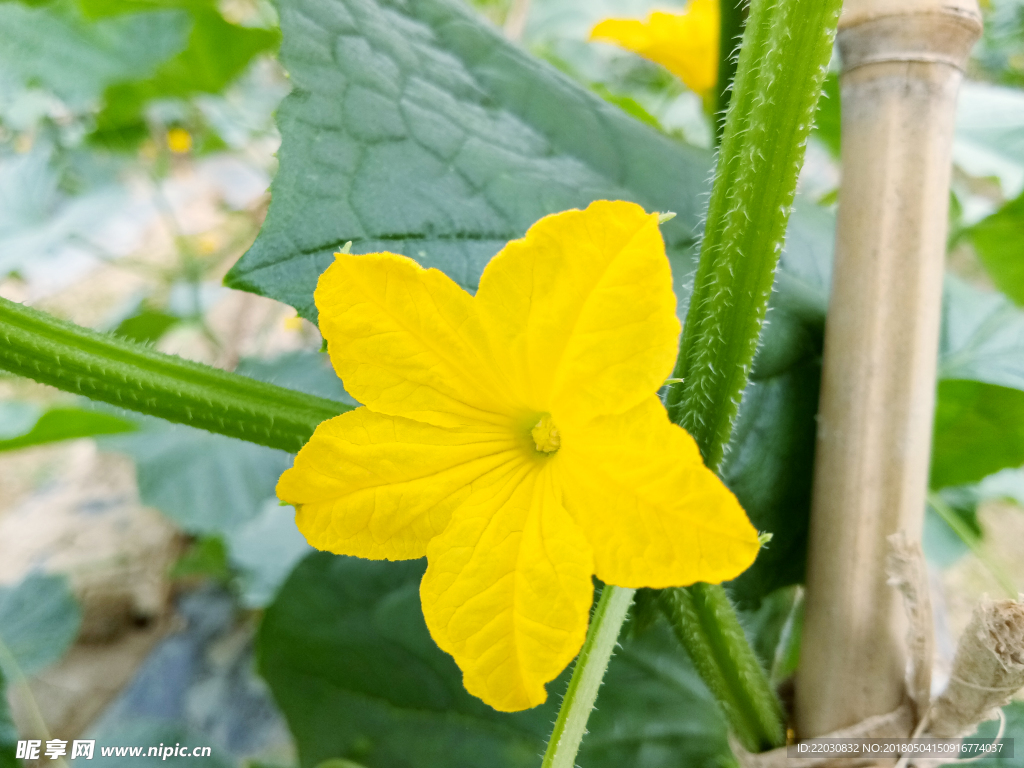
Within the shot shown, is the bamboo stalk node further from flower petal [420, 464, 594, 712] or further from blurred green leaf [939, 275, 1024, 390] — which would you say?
blurred green leaf [939, 275, 1024, 390]

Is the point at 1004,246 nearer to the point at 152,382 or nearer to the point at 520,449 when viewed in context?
the point at 520,449

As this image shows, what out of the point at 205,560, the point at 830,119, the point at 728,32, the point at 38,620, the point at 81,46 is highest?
the point at 830,119

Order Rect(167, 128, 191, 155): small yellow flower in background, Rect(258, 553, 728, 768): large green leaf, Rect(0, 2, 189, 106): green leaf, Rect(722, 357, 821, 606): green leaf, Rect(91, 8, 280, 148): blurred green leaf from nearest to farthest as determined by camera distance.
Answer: Rect(722, 357, 821, 606): green leaf, Rect(258, 553, 728, 768): large green leaf, Rect(91, 8, 280, 148): blurred green leaf, Rect(0, 2, 189, 106): green leaf, Rect(167, 128, 191, 155): small yellow flower in background

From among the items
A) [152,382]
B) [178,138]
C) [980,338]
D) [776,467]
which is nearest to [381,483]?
[152,382]

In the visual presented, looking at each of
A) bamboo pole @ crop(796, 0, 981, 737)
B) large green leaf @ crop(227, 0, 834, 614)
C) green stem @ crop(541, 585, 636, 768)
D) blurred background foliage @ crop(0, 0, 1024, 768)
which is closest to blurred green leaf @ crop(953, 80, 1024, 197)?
blurred background foliage @ crop(0, 0, 1024, 768)

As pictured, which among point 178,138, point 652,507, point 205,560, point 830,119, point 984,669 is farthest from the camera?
point 178,138
